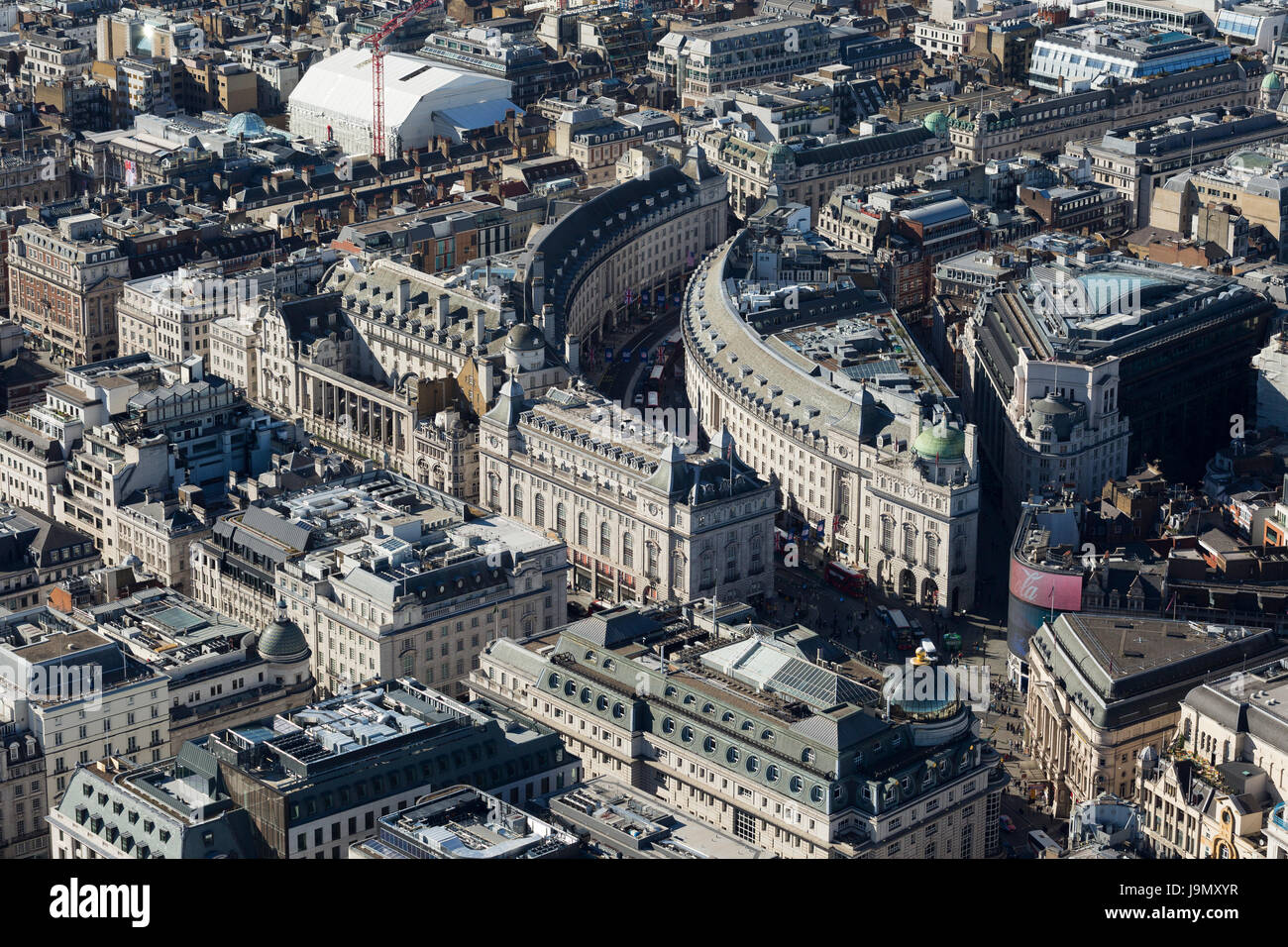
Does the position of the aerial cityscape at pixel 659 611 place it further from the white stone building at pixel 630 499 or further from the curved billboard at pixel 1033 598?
the white stone building at pixel 630 499

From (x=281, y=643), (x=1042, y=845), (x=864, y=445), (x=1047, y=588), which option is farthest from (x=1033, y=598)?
(x=281, y=643)

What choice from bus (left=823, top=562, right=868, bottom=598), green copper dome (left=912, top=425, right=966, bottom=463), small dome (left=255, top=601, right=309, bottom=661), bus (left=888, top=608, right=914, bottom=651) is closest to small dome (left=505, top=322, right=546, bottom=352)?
bus (left=823, top=562, right=868, bottom=598)

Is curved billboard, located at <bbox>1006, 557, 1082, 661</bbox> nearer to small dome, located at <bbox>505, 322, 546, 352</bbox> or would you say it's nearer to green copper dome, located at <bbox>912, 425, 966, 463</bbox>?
green copper dome, located at <bbox>912, 425, 966, 463</bbox>

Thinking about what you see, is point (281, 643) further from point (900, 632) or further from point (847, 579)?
point (847, 579)

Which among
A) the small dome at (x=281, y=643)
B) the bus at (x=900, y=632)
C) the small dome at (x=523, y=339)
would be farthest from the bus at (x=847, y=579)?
the small dome at (x=281, y=643)

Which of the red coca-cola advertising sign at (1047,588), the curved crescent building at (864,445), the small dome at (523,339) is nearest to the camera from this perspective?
the red coca-cola advertising sign at (1047,588)
